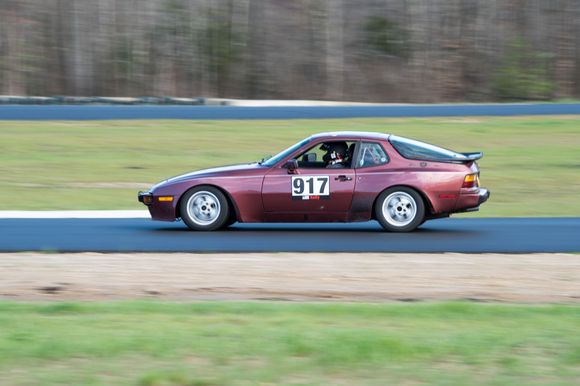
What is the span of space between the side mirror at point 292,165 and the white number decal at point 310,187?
0.30ft

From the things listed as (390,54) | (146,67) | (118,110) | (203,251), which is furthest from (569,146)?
(146,67)

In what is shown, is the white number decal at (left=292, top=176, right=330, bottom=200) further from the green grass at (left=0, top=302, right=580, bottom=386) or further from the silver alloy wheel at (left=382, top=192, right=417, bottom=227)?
the green grass at (left=0, top=302, right=580, bottom=386)

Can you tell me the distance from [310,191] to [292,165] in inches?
15.7

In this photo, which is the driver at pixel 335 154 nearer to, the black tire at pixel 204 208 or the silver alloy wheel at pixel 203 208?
the black tire at pixel 204 208

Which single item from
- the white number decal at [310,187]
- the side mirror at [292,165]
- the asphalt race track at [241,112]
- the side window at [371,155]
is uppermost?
the asphalt race track at [241,112]

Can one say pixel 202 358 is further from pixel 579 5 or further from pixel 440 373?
pixel 579 5

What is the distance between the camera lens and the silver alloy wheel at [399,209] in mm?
11773

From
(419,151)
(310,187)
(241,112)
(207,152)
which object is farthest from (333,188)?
(241,112)

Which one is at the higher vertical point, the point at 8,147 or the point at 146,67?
the point at 146,67

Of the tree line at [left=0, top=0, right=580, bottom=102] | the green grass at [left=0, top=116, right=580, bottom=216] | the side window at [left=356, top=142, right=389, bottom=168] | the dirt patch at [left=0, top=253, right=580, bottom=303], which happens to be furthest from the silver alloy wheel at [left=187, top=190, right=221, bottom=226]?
the tree line at [left=0, top=0, right=580, bottom=102]

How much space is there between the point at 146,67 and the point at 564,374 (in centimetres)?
3629

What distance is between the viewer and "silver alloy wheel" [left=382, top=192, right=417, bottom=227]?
1177cm

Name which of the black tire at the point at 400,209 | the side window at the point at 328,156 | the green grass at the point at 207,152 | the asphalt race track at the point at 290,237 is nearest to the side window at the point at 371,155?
the side window at the point at 328,156

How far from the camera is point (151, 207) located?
12.0 metres
